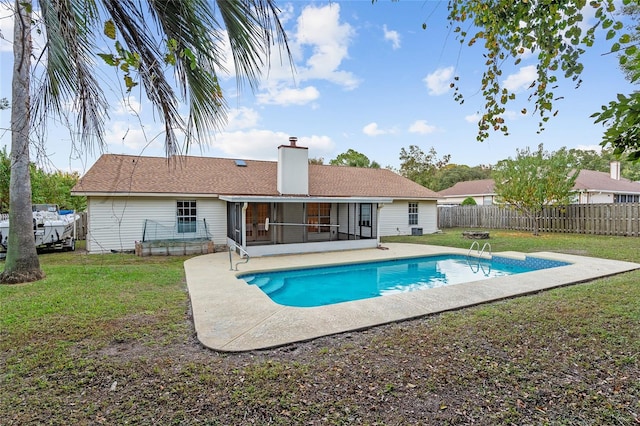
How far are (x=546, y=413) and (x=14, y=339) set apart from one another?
5907mm

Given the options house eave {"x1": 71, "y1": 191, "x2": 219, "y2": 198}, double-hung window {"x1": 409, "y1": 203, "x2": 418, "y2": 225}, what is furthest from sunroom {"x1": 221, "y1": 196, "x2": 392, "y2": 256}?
double-hung window {"x1": 409, "y1": 203, "x2": 418, "y2": 225}

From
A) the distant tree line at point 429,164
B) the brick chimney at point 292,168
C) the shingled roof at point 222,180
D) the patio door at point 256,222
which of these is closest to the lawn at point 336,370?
the shingled roof at point 222,180

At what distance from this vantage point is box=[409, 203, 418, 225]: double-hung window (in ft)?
61.8

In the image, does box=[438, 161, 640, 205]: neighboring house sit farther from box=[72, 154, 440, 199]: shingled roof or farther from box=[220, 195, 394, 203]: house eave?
box=[220, 195, 394, 203]: house eave

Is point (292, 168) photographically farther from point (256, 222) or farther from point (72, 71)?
point (72, 71)

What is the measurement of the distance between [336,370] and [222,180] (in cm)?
1295

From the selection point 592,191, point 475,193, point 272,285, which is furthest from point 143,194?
point 592,191

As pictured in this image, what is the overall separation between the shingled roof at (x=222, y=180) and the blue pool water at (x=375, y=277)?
209 inches

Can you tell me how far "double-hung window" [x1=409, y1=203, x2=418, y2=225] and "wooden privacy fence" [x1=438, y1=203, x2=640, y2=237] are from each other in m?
4.74

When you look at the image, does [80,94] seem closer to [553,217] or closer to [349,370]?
[349,370]

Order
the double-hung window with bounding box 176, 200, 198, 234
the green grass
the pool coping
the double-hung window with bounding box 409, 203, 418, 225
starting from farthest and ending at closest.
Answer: the double-hung window with bounding box 409, 203, 418, 225 → the double-hung window with bounding box 176, 200, 198, 234 → the green grass → the pool coping

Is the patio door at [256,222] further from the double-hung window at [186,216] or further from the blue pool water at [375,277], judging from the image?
the blue pool water at [375,277]

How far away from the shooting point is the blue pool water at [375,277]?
25.8ft

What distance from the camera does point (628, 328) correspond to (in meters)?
4.34
